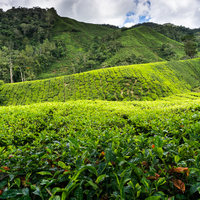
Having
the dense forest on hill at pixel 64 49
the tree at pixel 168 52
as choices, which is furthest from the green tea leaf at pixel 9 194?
the tree at pixel 168 52

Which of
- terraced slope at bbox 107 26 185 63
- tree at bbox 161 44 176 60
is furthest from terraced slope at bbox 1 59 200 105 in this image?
tree at bbox 161 44 176 60

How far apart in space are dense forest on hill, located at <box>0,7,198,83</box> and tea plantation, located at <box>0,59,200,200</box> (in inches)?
788

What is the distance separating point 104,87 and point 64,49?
1976 inches

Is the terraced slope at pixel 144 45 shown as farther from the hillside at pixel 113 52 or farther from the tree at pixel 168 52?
the tree at pixel 168 52

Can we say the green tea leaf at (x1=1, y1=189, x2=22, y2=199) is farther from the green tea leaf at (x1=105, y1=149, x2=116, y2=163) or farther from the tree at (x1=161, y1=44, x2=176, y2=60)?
the tree at (x1=161, y1=44, x2=176, y2=60)

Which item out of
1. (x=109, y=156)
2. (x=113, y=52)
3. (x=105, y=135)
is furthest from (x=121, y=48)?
(x=109, y=156)

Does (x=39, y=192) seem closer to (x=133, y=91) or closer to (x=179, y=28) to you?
(x=133, y=91)

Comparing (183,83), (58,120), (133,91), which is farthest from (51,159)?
(183,83)

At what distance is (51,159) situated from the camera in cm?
155

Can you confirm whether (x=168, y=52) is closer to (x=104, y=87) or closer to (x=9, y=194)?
(x=104, y=87)

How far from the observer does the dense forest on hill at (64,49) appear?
38728mm

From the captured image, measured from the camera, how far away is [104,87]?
18531mm

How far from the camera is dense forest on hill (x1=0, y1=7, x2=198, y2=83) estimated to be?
127ft

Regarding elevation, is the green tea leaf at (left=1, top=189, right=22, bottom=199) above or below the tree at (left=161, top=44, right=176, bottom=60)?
below
